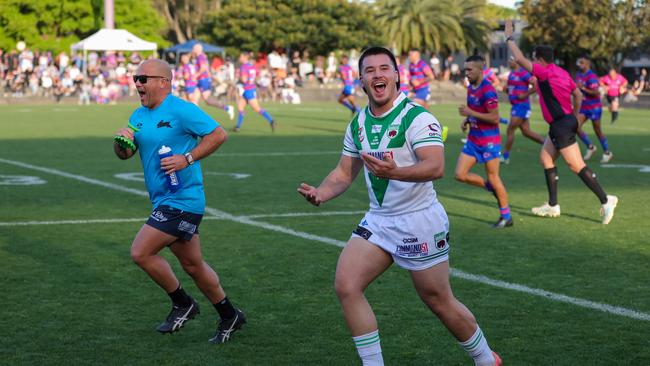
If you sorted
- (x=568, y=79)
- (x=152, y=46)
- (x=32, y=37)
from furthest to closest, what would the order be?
(x=32, y=37) < (x=152, y=46) < (x=568, y=79)

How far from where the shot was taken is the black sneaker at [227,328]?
6.72m

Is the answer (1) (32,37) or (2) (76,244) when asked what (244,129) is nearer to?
(2) (76,244)

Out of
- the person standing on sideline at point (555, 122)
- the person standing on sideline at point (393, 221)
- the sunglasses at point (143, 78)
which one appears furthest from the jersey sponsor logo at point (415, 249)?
the person standing on sideline at point (555, 122)

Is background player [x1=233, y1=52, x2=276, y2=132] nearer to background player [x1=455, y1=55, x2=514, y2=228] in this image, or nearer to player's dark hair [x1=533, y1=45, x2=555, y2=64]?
player's dark hair [x1=533, y1=45, x2=555, y2=64]

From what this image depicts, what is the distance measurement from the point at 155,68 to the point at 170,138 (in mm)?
456

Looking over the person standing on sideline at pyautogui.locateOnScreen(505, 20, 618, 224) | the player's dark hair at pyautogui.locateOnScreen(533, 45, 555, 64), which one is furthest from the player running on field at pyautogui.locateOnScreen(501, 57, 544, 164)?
the player's dark hair at pyautogui.locateOnScreen(533, 45, 555, 64)

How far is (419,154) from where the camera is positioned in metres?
5.25

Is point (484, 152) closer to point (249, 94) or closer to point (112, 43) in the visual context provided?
point (249, 94)

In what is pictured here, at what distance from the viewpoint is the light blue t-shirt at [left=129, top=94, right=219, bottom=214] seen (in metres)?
6.71

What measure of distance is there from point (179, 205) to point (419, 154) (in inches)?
80.1

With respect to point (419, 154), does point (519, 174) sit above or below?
below

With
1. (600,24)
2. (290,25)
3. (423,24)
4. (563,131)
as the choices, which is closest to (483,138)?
(563,131)

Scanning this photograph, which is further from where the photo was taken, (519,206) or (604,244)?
(519,206)

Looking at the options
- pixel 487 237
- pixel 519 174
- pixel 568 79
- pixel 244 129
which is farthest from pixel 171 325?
pixel 244 129
